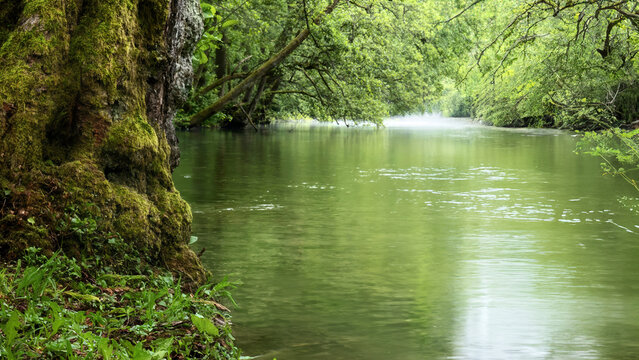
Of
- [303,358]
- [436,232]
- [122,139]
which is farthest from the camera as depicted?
[436,232]

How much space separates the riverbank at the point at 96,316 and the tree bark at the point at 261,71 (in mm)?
14585

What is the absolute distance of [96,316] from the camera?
15.7 ft

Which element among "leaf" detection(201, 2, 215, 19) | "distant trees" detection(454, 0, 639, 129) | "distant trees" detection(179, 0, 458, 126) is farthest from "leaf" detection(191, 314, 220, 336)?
"distant trees" detection(179, 0, 458, 126)

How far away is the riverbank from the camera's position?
164 inches

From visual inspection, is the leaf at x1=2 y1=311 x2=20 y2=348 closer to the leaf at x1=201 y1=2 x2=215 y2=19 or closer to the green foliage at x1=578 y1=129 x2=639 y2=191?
the leaf at x1=201 y1=2 x2=215 y2=19

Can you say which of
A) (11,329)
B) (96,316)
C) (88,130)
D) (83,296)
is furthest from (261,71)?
(11,329)

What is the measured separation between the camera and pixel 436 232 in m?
11.7

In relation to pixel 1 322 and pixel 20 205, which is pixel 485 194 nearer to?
pixel 20 205

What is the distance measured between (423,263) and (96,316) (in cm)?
529

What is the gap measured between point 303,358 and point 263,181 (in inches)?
512

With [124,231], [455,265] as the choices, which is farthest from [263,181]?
[124,231]

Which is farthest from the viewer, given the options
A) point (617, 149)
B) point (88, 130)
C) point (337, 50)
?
point (337, 50)

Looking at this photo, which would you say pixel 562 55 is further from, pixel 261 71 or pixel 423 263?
pixel 261 71

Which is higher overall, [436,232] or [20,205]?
[20,205]
